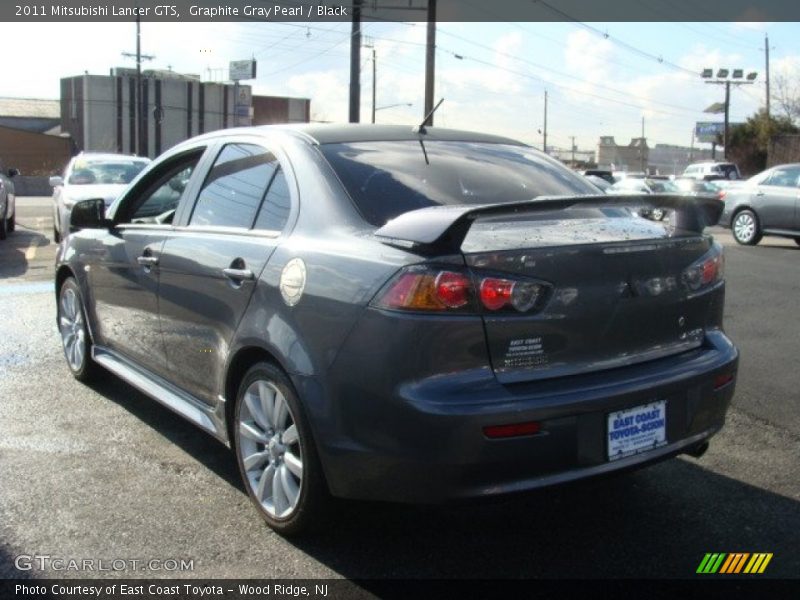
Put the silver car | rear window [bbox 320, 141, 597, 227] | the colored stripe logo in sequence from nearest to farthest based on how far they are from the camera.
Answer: the colored stripe logo → rear window [bbox 320, 141, 597, 227] → the silver car

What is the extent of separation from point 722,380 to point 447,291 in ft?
4.35

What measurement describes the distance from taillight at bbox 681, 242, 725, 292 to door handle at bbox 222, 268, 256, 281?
5.74ft

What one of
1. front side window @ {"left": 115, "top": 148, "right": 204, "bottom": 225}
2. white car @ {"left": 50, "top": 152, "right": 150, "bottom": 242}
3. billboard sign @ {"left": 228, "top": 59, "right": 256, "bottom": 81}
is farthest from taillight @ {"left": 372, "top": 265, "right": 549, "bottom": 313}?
billboard sign @ {"left": 228, "top": 59, "right": 256, "bottom": 81}

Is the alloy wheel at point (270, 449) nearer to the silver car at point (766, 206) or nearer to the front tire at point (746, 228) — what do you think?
the silver car at point (766, 206)

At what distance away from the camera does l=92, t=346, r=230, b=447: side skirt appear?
12.6ft

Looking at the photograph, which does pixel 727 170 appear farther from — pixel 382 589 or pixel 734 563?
pixel 382 589

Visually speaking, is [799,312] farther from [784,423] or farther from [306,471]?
[306,471]

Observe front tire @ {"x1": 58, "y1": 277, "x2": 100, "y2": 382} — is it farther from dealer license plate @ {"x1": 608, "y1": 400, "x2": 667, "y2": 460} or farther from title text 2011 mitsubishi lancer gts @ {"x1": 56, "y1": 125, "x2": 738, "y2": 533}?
dealer license plate @ {"x1": 608, "y1": 400, "x2": 667, "y2": 460}

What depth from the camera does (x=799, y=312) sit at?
27.9 ft

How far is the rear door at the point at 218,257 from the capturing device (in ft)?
12.0

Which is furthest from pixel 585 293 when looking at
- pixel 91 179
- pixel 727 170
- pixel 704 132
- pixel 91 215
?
pixel 704 132

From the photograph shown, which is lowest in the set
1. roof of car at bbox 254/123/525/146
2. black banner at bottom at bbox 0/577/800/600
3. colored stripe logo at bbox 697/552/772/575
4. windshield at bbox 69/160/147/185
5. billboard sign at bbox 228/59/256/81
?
black banner at bottom at bbox 0/577/800/600
